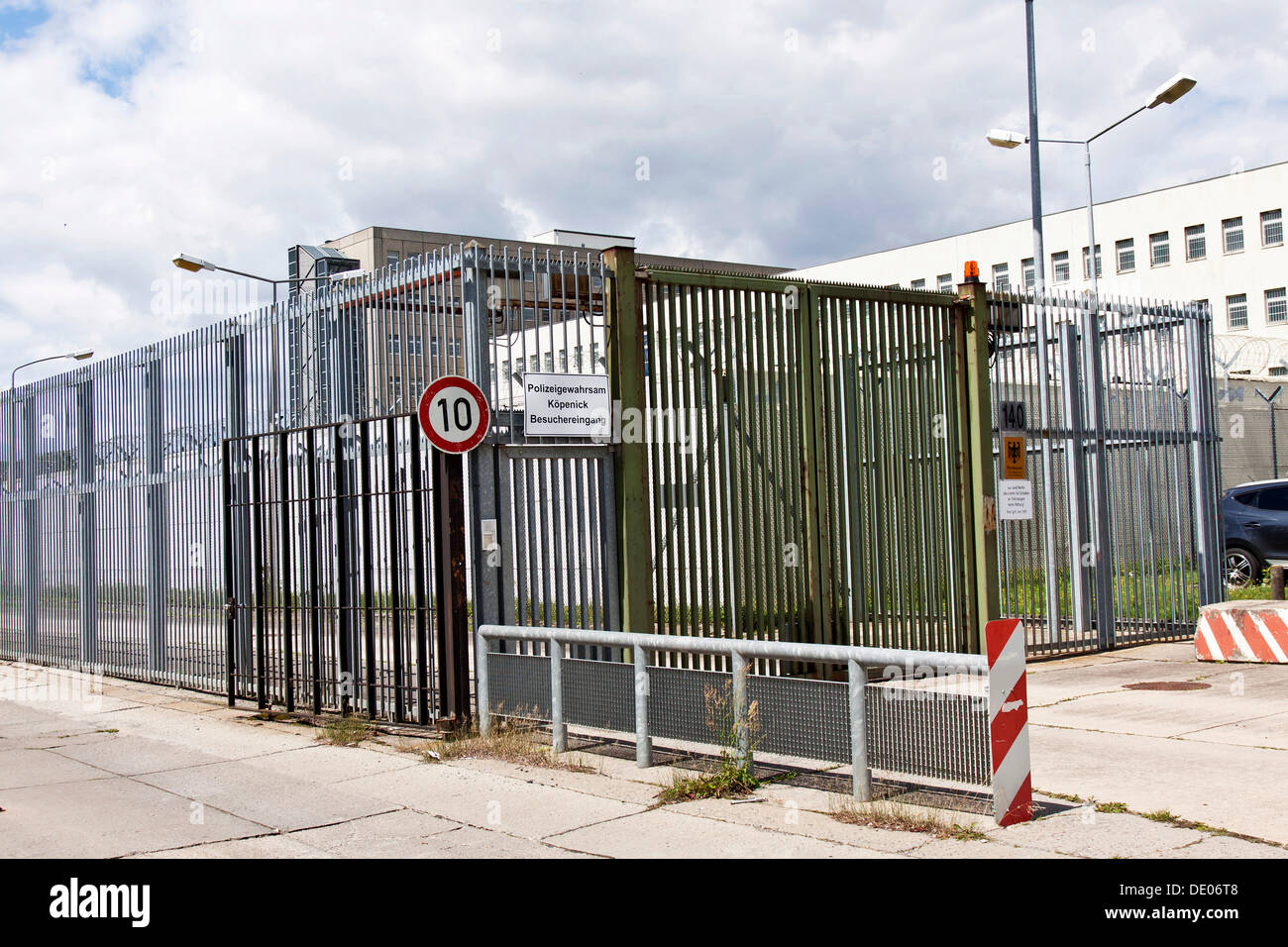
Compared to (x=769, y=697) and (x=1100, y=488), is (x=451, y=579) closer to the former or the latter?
(x=769, y=697)

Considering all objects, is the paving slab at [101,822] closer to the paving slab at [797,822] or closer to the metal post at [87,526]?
the paving slab at [797,822]

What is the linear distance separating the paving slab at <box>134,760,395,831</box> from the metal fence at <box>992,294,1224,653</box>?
26.3 ft

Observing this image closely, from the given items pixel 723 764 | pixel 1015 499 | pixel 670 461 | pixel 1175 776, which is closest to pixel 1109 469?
pixel 1015 499

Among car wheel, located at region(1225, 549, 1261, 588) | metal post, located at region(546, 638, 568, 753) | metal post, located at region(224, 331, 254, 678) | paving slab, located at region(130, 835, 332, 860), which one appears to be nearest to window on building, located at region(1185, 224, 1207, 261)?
car wheel, located at region(1225, 549, 1261, 588)

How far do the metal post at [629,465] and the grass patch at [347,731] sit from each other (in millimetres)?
2240

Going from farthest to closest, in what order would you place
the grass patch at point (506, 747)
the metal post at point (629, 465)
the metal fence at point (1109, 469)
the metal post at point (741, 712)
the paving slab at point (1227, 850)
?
the metal fence at point (1109, 469), the metal post at point (629, 465), the grass patch at point (506, 747), the metal post at point (741, 712), the paving slab at point (1227, 850)

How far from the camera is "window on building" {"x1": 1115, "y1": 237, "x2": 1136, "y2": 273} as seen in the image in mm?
51594

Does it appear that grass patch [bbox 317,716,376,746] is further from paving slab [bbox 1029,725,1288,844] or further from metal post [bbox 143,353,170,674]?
paving slab [bbox 1029,725,1288,844]

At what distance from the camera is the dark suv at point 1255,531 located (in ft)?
67.2

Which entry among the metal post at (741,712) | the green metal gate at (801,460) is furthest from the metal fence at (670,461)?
the metal post at (741,712)

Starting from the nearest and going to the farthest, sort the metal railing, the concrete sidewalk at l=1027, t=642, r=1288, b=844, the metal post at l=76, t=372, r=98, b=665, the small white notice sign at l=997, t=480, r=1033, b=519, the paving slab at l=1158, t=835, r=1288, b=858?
1. the paving slab at l=1158, t=835, r=1288, b=858
2. the metal railing
3. the concrete sidewalk at l=1027, t=642, r=1288, b=844
4. the small white notice sign at l=997, t=480, r=1033, b=519
5. the metal post at l=76, t=372, r=98, b=665

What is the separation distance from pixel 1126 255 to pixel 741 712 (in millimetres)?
49138

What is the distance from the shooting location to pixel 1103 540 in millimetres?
14562
